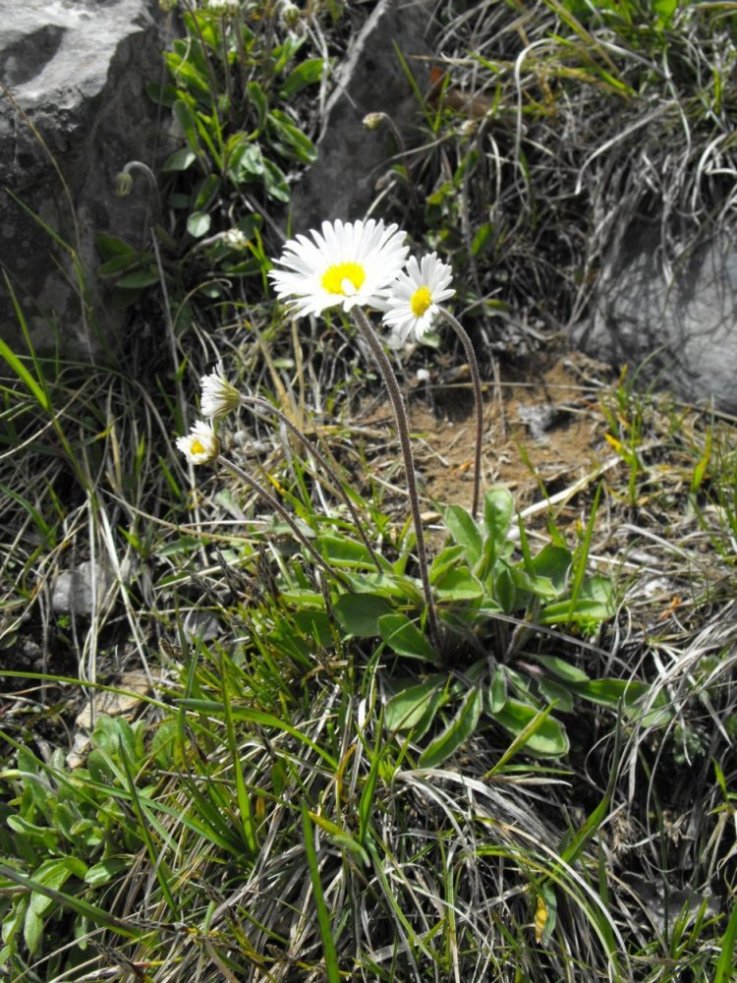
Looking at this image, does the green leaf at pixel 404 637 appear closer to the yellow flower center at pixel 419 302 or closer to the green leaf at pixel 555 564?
the green leaf at pixel 555 564

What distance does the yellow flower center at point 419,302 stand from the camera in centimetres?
200

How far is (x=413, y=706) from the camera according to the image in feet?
6.89

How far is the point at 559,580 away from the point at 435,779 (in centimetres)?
58

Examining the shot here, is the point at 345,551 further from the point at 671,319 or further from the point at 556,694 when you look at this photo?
the point at 671,319

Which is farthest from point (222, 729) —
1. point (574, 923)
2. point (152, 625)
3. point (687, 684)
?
point (687, 684)

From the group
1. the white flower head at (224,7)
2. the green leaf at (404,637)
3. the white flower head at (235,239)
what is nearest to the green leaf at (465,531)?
the green leaf at (404,637)

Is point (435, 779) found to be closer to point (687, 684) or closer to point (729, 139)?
point (687, 684)

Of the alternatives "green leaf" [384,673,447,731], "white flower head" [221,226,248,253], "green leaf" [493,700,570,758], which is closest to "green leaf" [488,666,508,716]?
"green leaf" [493,700,570,758]

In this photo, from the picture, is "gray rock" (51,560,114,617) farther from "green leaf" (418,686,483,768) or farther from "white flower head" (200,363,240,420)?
"green leaf" (418,686,483,768)

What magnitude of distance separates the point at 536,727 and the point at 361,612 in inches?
18.9

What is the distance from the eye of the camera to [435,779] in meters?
2.04

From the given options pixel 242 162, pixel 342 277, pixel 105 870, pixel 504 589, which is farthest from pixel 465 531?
pixel 242 162

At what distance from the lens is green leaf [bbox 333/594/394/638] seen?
2156mm

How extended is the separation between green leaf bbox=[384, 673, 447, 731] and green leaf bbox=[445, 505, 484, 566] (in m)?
0.35
